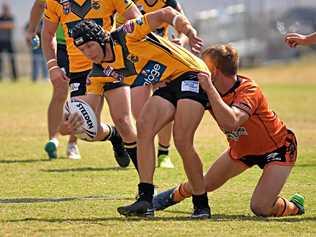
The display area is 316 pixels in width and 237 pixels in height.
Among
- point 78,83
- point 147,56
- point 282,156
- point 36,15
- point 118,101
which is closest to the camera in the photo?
point 147,56

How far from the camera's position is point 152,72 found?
322 inches

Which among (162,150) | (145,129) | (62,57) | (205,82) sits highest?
(205,82)

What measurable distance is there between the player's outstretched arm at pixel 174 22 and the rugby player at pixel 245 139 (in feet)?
0.60

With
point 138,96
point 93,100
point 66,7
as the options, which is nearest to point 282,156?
point 93,100

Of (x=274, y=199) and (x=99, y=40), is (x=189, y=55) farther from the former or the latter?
(x=274, y=199)

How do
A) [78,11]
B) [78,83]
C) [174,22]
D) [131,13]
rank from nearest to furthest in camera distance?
[174,22] < [131,13] < [78,11] < [78,83]

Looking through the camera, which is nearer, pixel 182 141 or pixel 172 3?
pixel 182 141

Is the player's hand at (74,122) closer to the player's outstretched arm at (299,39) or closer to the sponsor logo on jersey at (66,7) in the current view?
the sponsor logo on jersey at (66,7)

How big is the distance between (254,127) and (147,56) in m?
0.99

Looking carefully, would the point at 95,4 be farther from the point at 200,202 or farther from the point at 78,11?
the point at 200,202

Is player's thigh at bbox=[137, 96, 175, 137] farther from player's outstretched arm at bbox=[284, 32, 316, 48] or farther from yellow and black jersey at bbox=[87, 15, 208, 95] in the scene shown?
player's outstretched arm at bbox=[284, 32, 316, 48]

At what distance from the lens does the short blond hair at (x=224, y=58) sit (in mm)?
7988

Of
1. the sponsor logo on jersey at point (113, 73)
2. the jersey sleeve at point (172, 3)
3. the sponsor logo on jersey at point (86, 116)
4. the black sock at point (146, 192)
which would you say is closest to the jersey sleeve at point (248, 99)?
the black sock at point (146, 192)

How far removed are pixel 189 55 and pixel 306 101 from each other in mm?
14151
